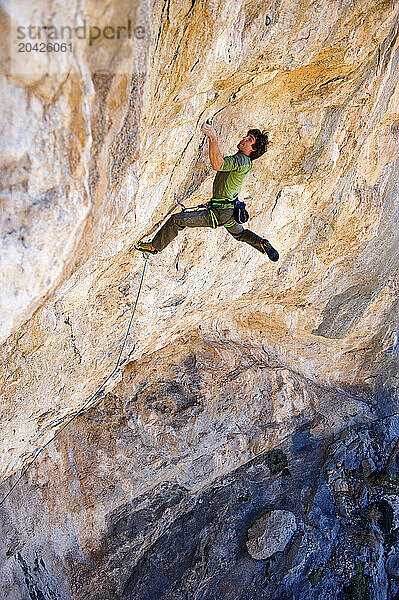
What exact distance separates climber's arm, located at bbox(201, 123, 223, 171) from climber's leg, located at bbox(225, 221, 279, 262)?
2.80 ft

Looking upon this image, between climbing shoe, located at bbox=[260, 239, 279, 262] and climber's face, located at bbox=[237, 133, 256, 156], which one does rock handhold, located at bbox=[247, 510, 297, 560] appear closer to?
climbing shoe, located at bbox=[260, 239, 279, 262]

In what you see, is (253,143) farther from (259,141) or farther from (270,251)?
(270,251)

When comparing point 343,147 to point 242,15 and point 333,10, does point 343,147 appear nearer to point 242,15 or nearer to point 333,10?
point 333,10

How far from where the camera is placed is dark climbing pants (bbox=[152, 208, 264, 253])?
187 inches

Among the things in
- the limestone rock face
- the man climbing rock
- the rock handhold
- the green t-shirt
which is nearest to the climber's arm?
the man climbing rock

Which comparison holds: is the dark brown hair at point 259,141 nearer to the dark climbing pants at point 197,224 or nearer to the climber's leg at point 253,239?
the dark climbing pants at point 197,224

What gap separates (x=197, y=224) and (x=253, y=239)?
728mm

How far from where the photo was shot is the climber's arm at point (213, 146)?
163 inches

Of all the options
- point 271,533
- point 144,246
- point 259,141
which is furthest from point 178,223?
point 271,533

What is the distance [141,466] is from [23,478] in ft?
6.14

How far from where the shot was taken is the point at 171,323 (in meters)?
6.90

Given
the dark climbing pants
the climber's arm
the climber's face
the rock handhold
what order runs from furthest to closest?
the rock handhold < the dark climbing pants < the climber's face < the climber's arm

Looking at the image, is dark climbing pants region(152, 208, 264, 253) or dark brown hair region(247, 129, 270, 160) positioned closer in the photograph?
dark brown hair region(247, 129, 270, 160)

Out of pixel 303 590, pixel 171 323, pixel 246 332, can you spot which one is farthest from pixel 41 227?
pixel 303 590
